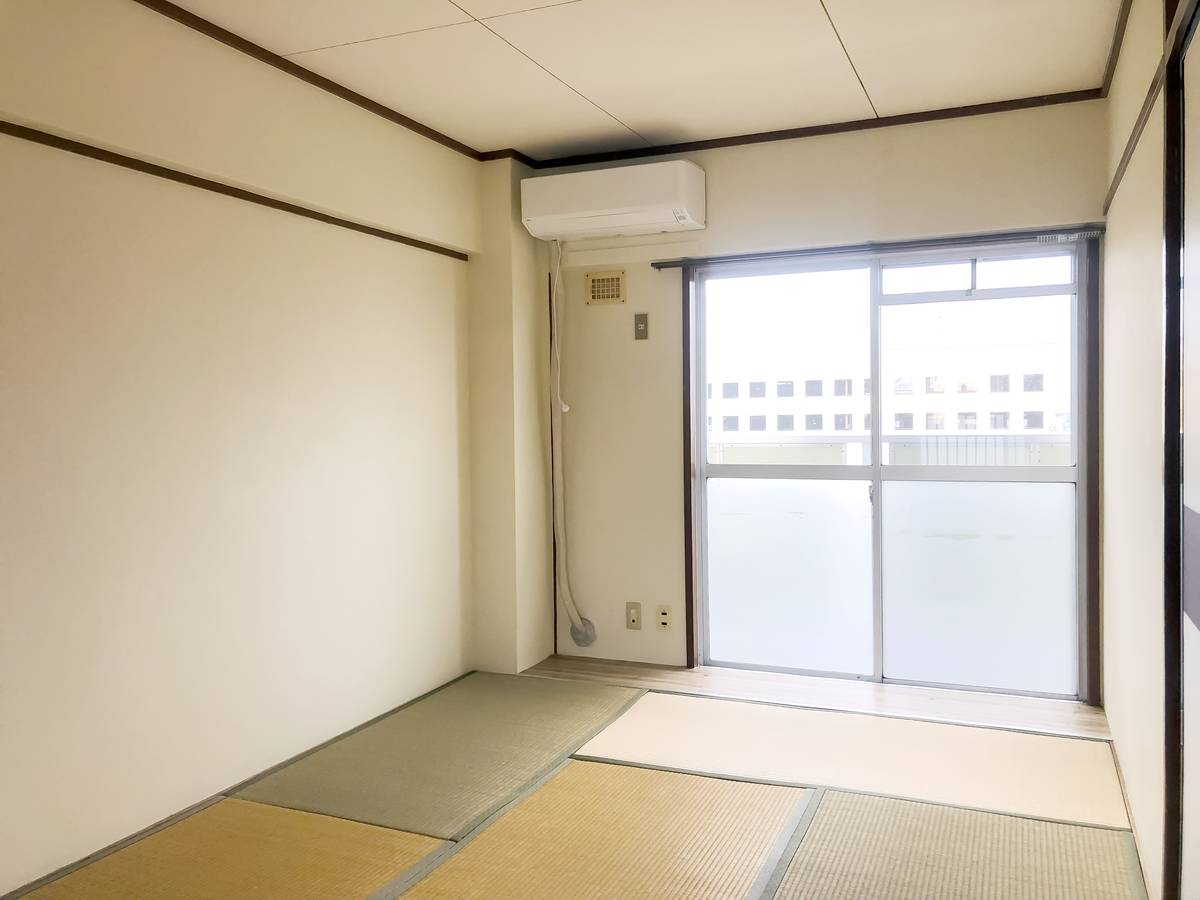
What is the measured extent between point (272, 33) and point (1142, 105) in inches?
101

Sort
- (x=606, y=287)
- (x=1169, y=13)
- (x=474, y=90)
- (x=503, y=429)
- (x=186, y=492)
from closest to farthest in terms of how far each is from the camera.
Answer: (x=1169, y=13)
(x=186, y=492)
(x=474, y=90)
(x=503, y=429)
(x=606, y=287)

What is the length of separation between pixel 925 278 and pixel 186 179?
118 inches

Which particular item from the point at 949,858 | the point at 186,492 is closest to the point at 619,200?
the point at 186,492

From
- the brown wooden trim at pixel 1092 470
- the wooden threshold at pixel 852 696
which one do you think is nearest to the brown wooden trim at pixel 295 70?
the wooden threshold at pixel 852 696

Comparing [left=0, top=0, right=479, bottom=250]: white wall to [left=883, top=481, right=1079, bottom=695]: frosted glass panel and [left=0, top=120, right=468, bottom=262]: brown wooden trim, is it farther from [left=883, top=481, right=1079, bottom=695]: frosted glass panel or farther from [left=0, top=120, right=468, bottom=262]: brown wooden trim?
[left=883, top=481, right=1079, bottom=695]: frosted glass panel

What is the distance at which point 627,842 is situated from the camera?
2697 mm

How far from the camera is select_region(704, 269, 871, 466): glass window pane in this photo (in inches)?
168

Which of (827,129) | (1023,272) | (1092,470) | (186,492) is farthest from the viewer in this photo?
(827,129)

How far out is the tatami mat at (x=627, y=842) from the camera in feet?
8.02

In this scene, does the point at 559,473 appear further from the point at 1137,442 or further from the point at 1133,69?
the point at 1133,69

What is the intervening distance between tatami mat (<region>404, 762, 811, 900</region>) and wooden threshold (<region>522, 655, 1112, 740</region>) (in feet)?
3.17

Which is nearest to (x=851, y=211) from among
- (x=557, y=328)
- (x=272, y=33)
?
(x=557, y=328)

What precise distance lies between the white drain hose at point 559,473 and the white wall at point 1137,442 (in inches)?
92.8

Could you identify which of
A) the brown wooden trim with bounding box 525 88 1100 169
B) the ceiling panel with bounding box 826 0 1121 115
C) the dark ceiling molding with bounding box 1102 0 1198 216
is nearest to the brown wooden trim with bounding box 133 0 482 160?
the brown wooden trim with bounding box 525 88 1100 169
